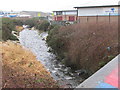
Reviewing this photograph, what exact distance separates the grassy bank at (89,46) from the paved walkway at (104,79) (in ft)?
23.9

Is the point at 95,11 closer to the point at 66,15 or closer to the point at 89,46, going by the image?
the point at 89,46

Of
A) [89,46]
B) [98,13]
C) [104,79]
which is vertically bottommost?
[89,46]

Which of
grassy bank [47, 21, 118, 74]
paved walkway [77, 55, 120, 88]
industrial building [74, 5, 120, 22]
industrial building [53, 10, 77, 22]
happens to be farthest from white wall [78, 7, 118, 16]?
Answer: paved walkway [77, 55, 120, 88]

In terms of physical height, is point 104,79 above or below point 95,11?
below

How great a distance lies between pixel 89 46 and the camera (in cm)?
1321

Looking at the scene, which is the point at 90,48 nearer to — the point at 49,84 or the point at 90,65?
the point at 90,65

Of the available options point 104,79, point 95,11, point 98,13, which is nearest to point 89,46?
point 104,79

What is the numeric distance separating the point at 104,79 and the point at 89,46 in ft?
35.7

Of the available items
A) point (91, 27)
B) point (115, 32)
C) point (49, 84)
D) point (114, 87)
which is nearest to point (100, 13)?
point (91, 27)

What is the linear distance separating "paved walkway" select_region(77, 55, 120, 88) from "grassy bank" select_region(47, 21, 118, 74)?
23.9 ft

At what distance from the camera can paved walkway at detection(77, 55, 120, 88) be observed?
2.18 metres

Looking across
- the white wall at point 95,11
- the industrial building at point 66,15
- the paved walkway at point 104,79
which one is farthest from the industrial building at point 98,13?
the paved walkway at point 104,79

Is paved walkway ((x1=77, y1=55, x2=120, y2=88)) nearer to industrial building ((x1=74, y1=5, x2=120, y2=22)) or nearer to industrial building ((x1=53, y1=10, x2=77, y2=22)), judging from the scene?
industrial building ((x1=74, y1=5, x2=120, y2=22))

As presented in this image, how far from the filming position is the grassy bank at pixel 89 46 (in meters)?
11.2
